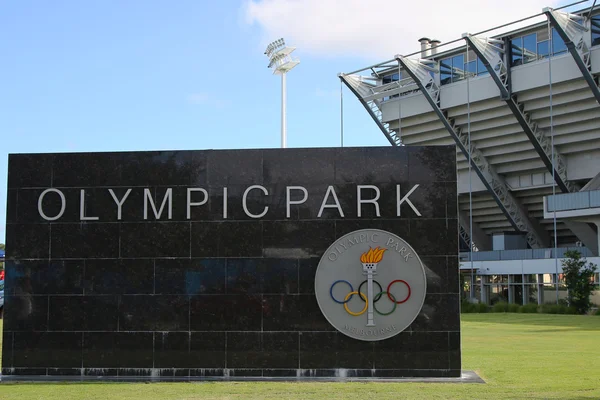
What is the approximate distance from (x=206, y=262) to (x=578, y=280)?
3405cm

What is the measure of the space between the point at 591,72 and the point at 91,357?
131 feet

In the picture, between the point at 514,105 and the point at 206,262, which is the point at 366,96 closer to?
the point at 514,105

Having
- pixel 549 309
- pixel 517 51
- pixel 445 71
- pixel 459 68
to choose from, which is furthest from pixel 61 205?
pixel 445 71

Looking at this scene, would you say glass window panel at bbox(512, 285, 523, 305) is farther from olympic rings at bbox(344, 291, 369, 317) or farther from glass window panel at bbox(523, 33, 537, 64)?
olympic rings at bbox(344, 291, 369, 317)

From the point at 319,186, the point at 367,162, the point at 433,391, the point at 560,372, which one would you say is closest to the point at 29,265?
the point at 319,186

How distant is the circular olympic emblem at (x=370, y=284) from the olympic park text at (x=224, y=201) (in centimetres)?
62

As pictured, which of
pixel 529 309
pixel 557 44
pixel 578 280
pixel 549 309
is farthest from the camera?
pixel 557 44

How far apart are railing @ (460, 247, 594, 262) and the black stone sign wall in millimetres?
37105

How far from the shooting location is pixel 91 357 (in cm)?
1520

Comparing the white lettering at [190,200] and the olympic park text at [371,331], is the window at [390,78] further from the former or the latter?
the olympic park text at [371,331]

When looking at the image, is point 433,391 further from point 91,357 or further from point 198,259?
point 91,357

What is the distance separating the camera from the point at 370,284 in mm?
14875

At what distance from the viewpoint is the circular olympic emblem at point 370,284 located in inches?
583

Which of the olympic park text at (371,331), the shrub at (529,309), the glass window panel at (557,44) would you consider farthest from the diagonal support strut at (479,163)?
the olympic park text at (371,331)
